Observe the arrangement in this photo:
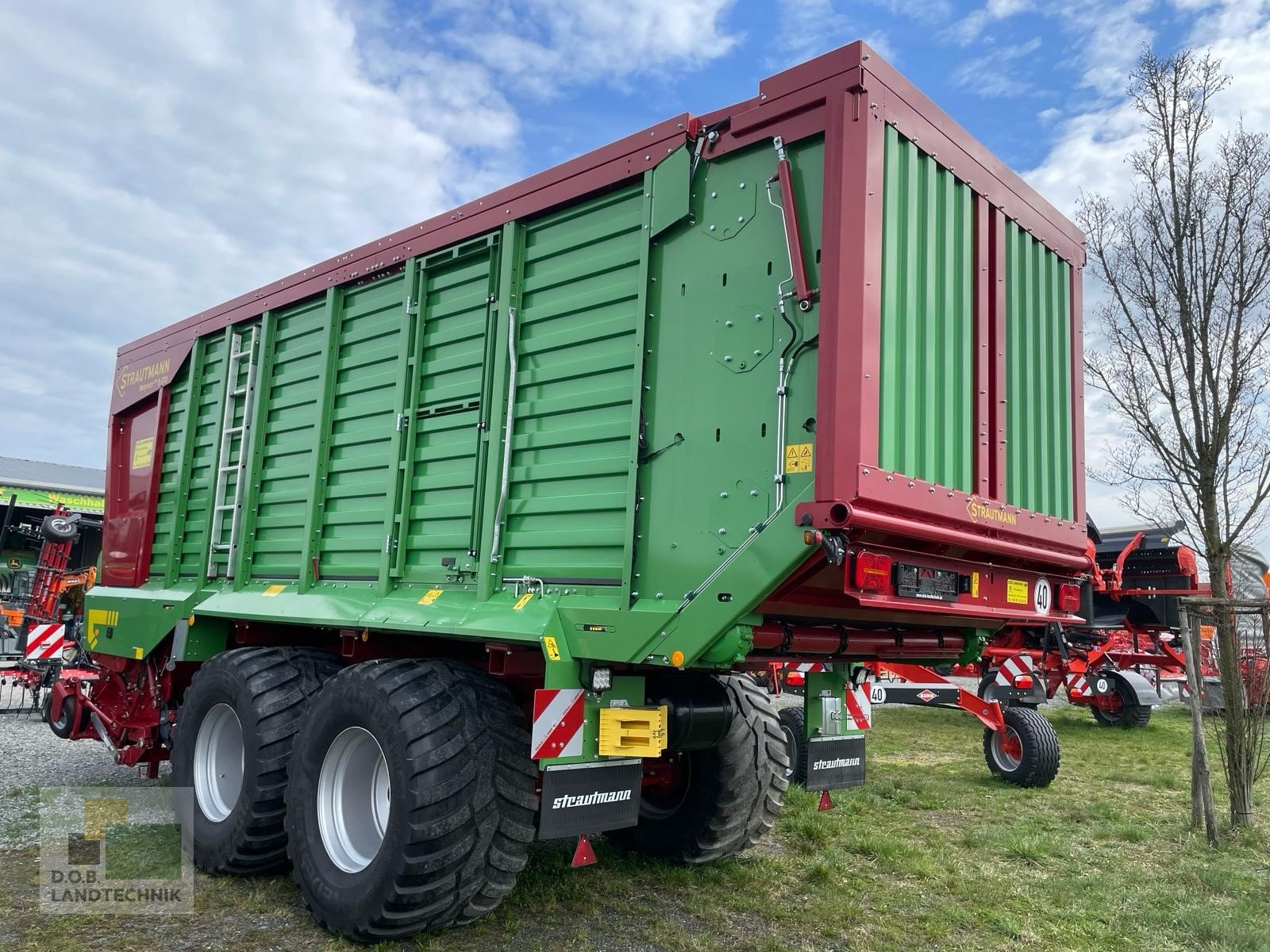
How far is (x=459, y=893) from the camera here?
3928mm

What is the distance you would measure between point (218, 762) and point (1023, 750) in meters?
Answer: 6.50

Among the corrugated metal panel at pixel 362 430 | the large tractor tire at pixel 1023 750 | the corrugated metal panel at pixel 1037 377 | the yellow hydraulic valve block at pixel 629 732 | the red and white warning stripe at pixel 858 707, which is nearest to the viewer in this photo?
the yellow hydraulic valve block at pixel 629 732

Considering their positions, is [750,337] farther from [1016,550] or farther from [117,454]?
[117,454]

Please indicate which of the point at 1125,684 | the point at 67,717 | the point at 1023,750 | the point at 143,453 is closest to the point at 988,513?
the point at 1023,750

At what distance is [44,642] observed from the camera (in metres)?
10.1

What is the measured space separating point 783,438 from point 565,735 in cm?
149

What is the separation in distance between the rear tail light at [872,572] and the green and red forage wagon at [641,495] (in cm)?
2

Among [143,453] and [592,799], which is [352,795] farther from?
[143,453]

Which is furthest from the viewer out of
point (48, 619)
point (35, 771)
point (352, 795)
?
point (48, 619)

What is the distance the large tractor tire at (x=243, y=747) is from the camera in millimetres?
4918

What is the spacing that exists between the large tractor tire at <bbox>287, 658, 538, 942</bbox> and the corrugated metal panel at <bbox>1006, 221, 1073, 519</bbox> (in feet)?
8.50

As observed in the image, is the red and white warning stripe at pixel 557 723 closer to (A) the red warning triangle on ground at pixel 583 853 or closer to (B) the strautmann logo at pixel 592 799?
(B) the strautmann logo at pixel 592 799

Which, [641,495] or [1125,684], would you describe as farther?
[1125,684]

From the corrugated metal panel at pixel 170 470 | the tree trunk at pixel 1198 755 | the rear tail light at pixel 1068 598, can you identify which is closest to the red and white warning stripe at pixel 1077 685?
the tree trunk at pixel 1198 755
